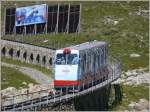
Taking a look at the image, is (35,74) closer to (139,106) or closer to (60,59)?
(139,106)

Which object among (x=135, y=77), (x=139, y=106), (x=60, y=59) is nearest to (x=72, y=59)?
(x=60, y=59)

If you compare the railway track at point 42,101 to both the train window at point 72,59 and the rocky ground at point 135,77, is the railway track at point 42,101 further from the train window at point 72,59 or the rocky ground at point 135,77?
the rocky ground at point 135,77

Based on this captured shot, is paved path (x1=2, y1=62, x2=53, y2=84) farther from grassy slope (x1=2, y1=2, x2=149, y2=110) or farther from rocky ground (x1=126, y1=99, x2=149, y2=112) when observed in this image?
rocky ground (x1=126, y1=99, x2=149, y2=112)

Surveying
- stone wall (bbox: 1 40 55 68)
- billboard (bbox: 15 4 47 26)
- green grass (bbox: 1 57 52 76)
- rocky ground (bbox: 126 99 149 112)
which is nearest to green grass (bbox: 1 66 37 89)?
green grass (bbox: 1 57 52 76)

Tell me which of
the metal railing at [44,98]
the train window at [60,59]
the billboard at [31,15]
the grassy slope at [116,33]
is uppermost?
the train window at [60,59]

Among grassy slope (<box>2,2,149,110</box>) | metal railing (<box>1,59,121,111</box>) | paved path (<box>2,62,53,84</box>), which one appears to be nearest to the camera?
metal railing (<box>1,59,121,111</box>)

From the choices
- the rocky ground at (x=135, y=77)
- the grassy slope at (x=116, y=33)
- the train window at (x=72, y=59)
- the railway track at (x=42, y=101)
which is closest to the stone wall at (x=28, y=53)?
the grassy slope at (x=116, y=33)
